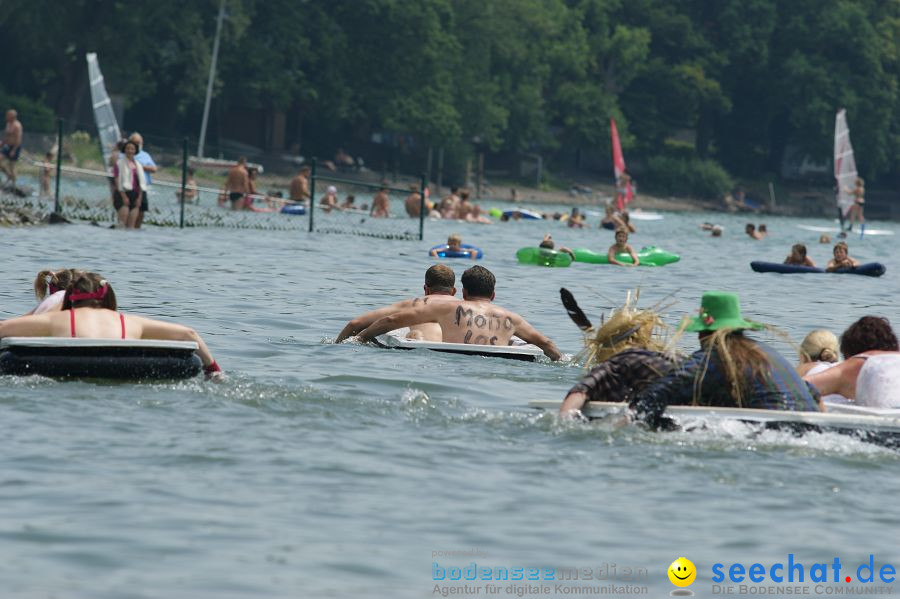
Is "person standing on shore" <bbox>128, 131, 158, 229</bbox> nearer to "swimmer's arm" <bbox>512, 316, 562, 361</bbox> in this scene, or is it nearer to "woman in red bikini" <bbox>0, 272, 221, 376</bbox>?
"swimmer's arm" <bbox>512, 316, 562, 361</bbox>

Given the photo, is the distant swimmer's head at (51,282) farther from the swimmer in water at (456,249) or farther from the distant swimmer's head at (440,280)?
the swimmer in water at (456,249)

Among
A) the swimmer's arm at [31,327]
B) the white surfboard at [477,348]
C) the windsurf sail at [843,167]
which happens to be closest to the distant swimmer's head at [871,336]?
the white surfboard at [477,348]

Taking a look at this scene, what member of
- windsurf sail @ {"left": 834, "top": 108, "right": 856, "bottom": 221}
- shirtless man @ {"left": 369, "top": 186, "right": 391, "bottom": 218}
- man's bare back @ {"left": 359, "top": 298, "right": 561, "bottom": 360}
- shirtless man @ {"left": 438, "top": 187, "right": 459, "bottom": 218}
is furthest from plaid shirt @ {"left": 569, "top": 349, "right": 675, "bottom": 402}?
windsurf sail @ {"left": 834, "top": 108, "right": 856, "bottom": 221}

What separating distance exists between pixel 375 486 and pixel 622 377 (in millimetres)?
2283

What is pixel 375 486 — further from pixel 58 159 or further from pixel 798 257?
pixel 798 257

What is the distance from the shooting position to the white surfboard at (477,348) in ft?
46.9

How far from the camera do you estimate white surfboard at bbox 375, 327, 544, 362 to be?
46.9ft

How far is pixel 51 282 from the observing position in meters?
12.7

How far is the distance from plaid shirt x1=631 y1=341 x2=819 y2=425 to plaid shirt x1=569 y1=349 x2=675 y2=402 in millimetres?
288

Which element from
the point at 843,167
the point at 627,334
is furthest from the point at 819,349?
the point at 843,167

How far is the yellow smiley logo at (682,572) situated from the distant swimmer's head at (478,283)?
700 cm

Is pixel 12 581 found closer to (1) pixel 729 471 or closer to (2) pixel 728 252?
(1) pixel 729 471

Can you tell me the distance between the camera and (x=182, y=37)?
228 feet

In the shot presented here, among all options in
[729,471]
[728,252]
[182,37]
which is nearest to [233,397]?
[729,471]
